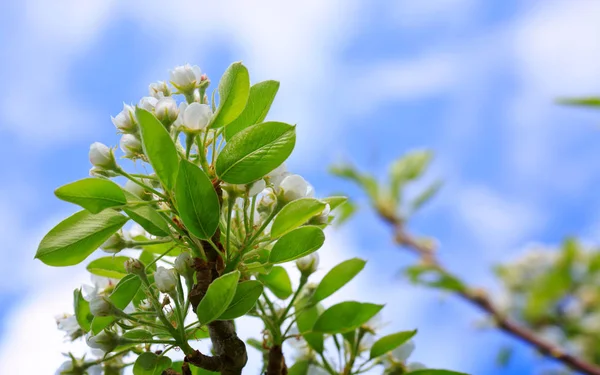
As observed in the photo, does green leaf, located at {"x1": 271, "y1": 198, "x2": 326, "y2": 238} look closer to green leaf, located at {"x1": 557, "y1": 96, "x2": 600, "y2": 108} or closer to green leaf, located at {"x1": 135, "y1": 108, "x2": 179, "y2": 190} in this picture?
green leaf, located at {"x1": 135, "y1": 108, "x2": 179, "y2": 190}

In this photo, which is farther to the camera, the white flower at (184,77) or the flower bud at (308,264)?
the flower bud at (308,264)

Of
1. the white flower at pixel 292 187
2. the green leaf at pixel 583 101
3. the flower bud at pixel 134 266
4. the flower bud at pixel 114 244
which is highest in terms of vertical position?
the green leaf at pixel 583 101

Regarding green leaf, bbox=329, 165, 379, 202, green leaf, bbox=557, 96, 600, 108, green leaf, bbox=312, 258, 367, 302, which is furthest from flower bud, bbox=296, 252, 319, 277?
green leaf, bbox=329, 165, 379, 202

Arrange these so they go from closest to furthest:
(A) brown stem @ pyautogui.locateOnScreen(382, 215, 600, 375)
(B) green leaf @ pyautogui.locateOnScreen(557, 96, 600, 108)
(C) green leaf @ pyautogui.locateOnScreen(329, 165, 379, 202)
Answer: (B) green leaf @ pyautogui.locateOnScreen(557, 96, 600, 108) → (A) brown stem @ pyautogui.locateOnScreen(382, 215, 600, 375) → (C) green leaf @ pyautogui.locateOnScreen(329, 165, 379, 202)

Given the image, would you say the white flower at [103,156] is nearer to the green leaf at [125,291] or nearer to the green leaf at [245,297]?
the green leaf at [125,291]

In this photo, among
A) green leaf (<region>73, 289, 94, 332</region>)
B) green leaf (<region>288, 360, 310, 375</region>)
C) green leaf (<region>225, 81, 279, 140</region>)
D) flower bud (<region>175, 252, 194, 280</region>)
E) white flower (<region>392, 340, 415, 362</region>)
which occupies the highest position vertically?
green leaf (<region>225, 81, 279, 140</region>)

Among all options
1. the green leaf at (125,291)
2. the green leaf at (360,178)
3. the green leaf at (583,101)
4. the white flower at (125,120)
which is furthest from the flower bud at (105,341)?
the green leaf at (360,178)

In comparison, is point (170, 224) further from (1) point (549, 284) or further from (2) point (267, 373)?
(1) point (549, 284)
